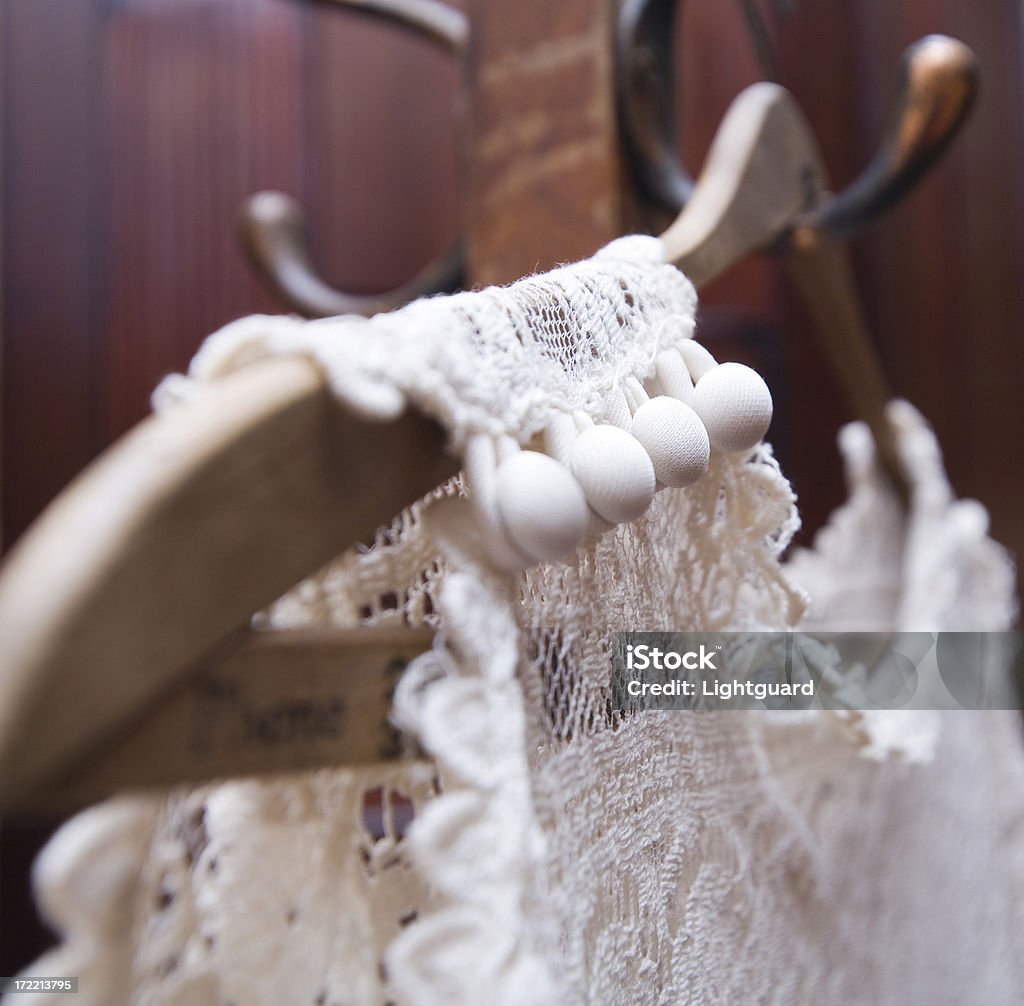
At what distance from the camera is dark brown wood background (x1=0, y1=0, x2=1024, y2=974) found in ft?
2.35

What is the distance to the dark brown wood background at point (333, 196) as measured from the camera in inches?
28.2

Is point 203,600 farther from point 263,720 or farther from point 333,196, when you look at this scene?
point 333,196

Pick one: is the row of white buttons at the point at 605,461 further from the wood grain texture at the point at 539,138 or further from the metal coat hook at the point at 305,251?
the metal coat hook at the point at 305,251

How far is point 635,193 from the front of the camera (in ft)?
1.42

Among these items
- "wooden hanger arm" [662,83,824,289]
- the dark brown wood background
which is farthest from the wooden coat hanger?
the dark brown wood background

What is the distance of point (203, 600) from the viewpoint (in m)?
0.14

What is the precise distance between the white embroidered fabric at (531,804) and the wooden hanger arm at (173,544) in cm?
1

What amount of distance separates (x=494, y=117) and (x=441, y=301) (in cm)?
31

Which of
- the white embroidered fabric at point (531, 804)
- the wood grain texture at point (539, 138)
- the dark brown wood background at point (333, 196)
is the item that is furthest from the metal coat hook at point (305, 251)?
the white embroidered fabric at point (531, 804)

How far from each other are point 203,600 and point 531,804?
75mm

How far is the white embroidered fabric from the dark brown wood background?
1.44 feet

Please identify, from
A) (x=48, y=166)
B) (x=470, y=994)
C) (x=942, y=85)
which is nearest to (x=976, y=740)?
(x=942, y=85)

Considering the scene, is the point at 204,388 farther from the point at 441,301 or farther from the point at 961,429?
the point at 961,429

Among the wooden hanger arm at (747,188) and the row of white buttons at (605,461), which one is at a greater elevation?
the wooden hanger arm at (747,188)
